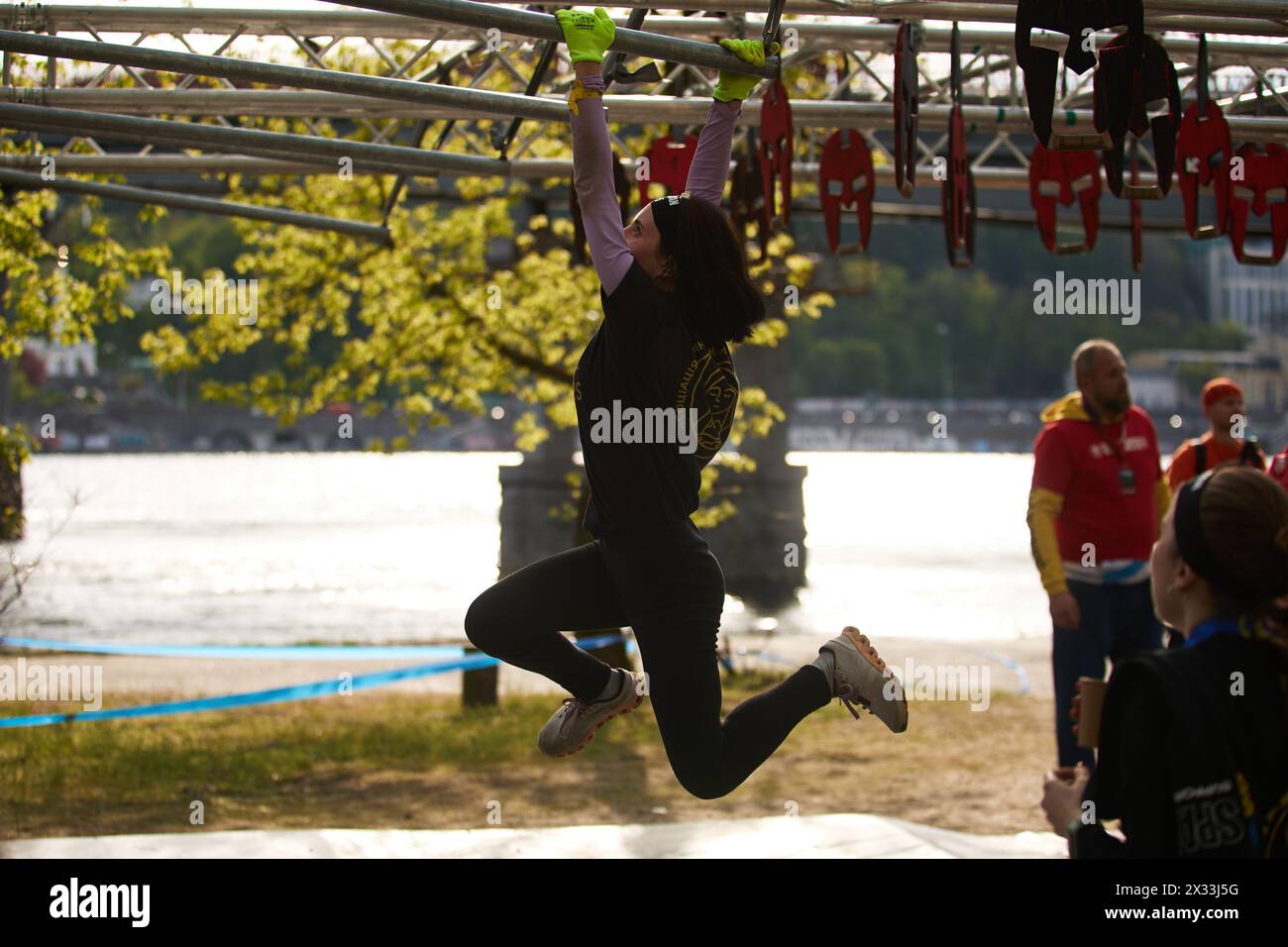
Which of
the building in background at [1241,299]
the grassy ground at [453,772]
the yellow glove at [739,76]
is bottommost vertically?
the grassy ground at [453,772]

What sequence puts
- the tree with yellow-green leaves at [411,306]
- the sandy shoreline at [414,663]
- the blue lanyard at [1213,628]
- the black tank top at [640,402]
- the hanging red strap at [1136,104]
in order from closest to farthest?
1. the blue lanyard at [1213,628]
2. the black tank top at [640,402]
3. the hanging red strap at [1136,104]
4. the tree with yellow-green leaves at [411,306]
5. the sandy shoreline at [414,663]

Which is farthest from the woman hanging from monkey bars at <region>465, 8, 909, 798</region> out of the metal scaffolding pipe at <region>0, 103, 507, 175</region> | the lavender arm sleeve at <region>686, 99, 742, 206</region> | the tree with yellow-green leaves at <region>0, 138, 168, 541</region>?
the tree with yellow-green leaves at <region>0, 138, 168, 541</region>

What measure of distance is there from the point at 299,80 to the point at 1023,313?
134m

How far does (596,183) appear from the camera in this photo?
12.2 feet

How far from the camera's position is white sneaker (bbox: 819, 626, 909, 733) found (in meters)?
4.11

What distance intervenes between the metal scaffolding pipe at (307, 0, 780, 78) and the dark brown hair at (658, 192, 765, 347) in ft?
1.36

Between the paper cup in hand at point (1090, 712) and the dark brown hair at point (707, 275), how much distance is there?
1.56 meters

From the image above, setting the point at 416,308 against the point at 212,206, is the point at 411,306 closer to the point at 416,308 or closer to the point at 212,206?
the point at 416,308

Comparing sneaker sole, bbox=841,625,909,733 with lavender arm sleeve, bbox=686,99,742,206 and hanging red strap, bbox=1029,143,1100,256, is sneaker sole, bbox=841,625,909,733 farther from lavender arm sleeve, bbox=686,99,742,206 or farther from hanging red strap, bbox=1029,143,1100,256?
hanging red strap, bbox=1029,143,1100,256

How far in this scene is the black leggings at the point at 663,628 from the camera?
382cm

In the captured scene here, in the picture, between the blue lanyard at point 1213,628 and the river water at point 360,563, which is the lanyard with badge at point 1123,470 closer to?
the blue lanyard at point 1213,628

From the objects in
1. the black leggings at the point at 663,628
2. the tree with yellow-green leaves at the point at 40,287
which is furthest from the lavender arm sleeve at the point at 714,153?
the tree with yellow-green leaves at the point at 40,287

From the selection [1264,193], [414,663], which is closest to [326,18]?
[1264,193]
